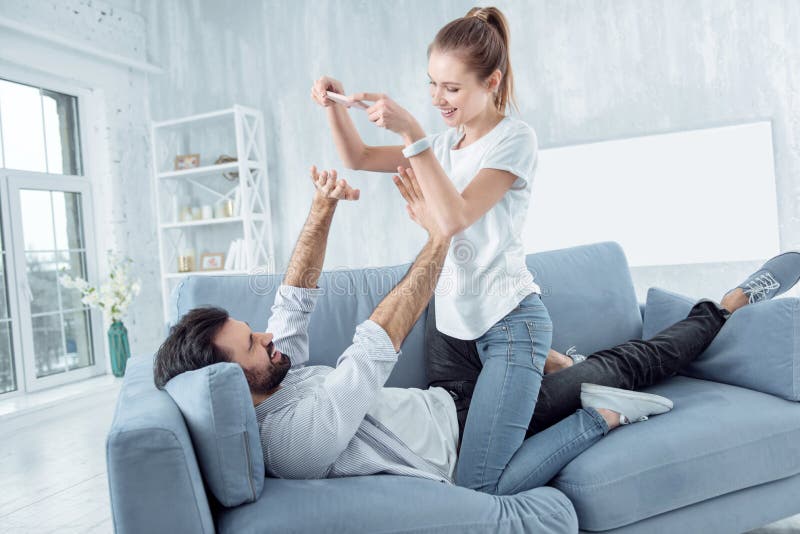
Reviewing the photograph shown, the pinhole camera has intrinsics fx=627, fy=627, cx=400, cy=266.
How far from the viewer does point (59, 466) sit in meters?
2.97

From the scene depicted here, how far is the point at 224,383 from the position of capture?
3.92 feet

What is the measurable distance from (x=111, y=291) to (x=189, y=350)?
3.23m

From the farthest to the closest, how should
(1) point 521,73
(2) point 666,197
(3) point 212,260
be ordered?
(3) point 212,260 → (1) point 521,73 → (2) point 666,197

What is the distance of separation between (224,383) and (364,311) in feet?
2.94

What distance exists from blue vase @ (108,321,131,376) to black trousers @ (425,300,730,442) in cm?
308

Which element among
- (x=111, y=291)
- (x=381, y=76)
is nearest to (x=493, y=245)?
(x=381, y=76)

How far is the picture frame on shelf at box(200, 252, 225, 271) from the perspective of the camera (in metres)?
4.85

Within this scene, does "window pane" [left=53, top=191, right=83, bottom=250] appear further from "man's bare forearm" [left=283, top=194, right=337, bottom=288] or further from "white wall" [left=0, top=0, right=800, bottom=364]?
"man's bare forearm" [left=283, top=194, right=337, bottom=288]

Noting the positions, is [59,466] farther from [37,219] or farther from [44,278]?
[37,219]

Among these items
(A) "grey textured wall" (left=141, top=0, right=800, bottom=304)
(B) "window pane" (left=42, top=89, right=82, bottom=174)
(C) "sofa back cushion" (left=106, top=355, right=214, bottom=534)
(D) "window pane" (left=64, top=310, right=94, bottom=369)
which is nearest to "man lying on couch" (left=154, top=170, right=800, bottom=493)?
(C) "sofa back cushion" (left=106, top=355, right=214, bottom=534)

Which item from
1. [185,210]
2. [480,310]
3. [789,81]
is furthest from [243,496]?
[185,210]

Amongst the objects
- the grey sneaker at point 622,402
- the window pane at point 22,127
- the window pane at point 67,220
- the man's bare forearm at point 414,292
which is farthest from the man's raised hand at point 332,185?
the window pane at point 67,220

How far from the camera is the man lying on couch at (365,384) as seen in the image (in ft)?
4.41

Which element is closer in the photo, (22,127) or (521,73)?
(521,73)
